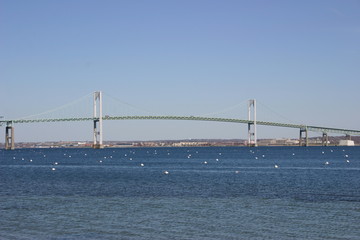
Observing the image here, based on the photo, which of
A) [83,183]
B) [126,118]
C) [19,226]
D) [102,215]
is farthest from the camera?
[126,118]

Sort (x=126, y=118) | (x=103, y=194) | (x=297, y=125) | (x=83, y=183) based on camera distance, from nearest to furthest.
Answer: (x=103, y=194), (x=83, y=183), (x=126, y=118), (x=297, y=125)

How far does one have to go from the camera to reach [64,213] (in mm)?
24234

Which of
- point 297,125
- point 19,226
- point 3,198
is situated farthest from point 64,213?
point 297,125

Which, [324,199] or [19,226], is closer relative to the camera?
[19,226]

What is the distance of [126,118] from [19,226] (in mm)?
100151

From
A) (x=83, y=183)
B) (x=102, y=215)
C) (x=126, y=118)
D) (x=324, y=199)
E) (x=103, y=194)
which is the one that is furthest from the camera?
(x=126, y=118)

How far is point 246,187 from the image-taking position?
36.2m

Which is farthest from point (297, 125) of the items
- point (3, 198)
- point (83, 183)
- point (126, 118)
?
point (3, 198)

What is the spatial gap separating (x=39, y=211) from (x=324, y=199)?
522 inches

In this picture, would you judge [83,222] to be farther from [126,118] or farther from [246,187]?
[126,118]

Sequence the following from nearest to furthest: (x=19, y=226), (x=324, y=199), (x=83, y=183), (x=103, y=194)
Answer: (x=19, y=226)
(x=324, y=199)
(x=103, y=194)
(x=83, y=183)

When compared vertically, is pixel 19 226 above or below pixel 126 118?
below

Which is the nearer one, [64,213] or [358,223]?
[358,223]

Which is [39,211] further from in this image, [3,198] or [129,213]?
[3,198]
